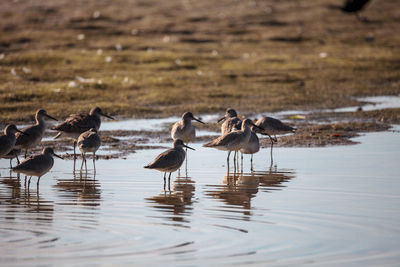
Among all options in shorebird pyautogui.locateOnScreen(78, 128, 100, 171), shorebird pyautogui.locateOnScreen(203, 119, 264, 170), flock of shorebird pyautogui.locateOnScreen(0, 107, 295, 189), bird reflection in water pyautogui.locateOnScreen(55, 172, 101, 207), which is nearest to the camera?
bird reflection in water pyautogui.locateOnScreen(55, 172, 101, 207)

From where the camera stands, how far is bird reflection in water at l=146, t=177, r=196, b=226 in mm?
10617

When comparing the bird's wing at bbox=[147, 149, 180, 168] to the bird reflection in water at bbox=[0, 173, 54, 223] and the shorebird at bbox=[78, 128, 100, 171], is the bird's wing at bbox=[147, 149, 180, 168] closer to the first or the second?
the shorebird at bbox=[78, 128, 100, 171]

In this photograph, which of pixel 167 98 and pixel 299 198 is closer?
pixel 299 198

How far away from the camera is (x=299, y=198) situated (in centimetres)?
1158

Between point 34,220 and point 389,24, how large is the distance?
55.0m

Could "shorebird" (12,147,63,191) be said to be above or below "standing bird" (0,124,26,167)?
below

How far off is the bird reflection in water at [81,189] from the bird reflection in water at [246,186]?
6.80 ft

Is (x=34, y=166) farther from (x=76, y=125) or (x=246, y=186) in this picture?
(x=76, y=125)

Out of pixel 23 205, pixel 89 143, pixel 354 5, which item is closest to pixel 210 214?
pixel 23 205

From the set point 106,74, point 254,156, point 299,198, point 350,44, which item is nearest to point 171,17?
point 350,44

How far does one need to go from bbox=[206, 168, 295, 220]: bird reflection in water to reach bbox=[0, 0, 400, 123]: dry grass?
10.5 meters

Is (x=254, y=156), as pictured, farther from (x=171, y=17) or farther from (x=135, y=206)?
(x=171, y=17)

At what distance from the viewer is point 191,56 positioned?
4103 centimetres

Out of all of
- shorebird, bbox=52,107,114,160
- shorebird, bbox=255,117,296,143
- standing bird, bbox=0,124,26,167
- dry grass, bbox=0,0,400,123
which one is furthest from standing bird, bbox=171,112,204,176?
dry grass, bbox=0,0,400,123
